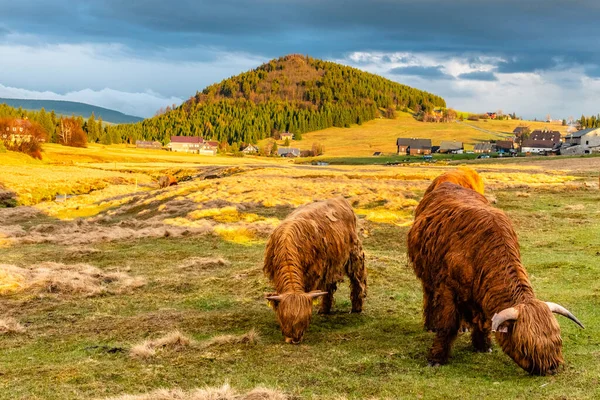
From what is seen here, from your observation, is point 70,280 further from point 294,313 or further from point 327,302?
point 294,313

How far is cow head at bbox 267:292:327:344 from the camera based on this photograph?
1048 centimetres

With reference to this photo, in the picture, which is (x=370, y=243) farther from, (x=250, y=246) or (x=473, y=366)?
(x=473, y=366)

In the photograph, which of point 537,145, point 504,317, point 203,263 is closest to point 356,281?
point 504,317

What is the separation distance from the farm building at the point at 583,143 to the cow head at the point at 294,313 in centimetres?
14948

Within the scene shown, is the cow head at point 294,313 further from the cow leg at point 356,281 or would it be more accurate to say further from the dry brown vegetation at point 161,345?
the cow leg at point 356,281

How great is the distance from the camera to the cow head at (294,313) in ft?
34.4

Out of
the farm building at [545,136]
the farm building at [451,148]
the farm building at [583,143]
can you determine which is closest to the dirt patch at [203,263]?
the farm building at [583,143]

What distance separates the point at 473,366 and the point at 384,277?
28.4ft

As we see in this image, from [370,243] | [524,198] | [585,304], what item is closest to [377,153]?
[524,198]

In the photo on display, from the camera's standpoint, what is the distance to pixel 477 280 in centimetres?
863

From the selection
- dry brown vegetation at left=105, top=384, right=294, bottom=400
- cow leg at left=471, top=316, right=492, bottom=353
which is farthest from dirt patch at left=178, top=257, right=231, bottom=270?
dry brown vegetation at left=105, top=384, right=294, bottom=400

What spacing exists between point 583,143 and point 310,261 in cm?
15782

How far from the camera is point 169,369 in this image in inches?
357

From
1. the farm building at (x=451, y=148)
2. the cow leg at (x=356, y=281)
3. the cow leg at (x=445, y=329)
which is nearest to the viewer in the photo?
the cow leg at (x=445, y=329)
